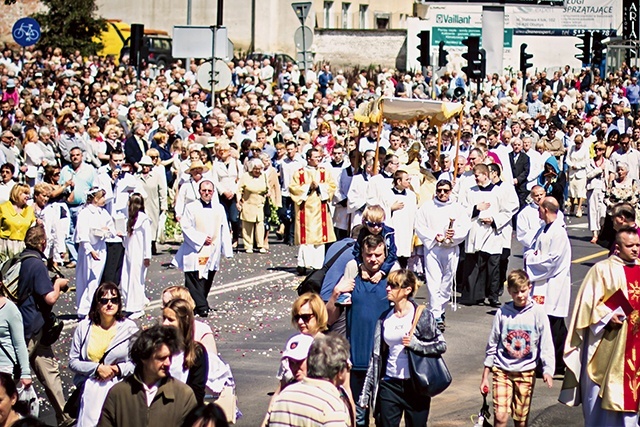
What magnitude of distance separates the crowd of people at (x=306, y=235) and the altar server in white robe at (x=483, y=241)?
0.07ft

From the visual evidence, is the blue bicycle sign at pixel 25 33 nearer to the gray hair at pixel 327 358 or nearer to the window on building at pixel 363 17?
the gray hair at pixel 327 358

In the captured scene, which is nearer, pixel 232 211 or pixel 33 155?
pixel 33 155

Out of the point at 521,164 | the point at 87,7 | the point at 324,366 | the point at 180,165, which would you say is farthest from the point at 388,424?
the point at 87,7

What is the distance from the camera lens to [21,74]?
3475 centimetres

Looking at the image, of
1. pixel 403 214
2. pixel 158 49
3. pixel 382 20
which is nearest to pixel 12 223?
pixel 403 214

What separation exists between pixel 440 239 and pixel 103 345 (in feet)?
21.8

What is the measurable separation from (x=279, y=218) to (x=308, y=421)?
17251mm

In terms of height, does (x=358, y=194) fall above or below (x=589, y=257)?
above

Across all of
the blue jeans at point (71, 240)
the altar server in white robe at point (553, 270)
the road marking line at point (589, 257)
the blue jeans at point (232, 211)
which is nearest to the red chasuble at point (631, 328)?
the altar server in white robe at point (553, 270)

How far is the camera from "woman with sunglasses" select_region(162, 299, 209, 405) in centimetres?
880

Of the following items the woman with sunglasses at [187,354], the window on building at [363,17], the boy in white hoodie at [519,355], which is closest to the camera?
the woman with sunglasses at [187,354]

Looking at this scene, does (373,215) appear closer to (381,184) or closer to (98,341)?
(98,341)

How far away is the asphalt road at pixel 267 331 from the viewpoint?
12508 millimetres

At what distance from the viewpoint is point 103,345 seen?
32.6 ft
